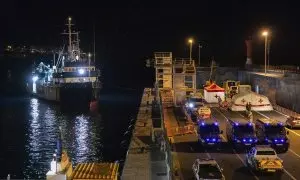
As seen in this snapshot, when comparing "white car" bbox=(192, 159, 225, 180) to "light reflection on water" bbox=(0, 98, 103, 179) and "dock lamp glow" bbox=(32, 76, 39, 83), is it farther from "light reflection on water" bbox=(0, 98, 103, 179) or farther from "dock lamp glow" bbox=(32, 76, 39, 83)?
"dock lamp glow" bbox=(32, 76, 39, 83)

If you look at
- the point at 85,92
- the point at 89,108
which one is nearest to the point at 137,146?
the point at 89,108

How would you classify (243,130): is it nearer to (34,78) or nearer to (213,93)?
(213,93)

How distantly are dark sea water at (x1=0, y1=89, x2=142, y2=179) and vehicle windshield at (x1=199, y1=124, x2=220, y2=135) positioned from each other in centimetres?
1551

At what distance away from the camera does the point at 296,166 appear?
2842 centimetres

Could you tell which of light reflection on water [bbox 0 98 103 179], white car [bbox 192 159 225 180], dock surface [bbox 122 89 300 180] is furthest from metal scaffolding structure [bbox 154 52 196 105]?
white car [bbox 192 159 225 180]

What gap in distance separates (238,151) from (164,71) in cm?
3159

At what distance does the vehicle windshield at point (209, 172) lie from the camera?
23.6 meters

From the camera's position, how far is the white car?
23.6 metres

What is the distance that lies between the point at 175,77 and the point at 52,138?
695 inches

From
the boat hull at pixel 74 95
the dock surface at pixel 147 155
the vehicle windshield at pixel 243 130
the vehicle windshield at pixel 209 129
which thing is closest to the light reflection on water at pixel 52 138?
the dock surface at pixel 147 155

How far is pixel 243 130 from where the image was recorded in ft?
106

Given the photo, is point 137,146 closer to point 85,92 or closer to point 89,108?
point 89,108

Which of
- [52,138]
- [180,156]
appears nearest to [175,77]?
[52,138]

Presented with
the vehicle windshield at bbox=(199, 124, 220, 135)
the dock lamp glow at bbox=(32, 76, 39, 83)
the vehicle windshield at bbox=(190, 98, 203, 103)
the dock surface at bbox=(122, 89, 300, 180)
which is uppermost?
the dock lamp glow at bbox=(32, 76, 39, 83)
